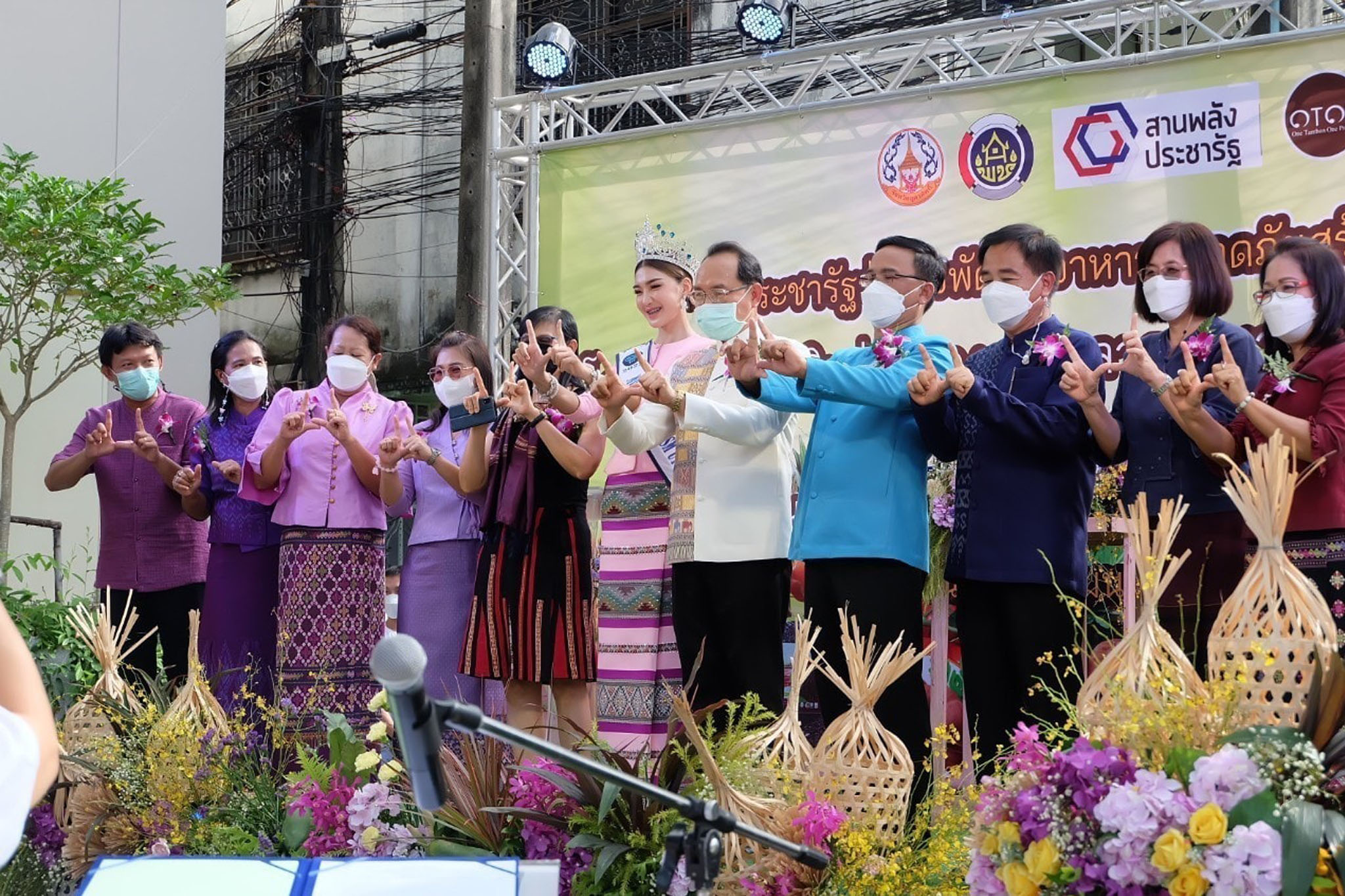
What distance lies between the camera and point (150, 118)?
31.6ft

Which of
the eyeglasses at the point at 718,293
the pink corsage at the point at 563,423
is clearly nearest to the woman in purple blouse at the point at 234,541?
the pink corsage at the point at 563,423

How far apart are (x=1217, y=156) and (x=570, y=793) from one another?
13.5 feet

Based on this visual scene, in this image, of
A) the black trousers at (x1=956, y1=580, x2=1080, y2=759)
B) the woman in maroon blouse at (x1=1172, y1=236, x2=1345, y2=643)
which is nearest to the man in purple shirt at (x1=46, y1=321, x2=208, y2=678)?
the black trousers at (x1=956, y1=580, x2=1080, y2=759)

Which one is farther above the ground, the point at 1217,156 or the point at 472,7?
the point at 472,7

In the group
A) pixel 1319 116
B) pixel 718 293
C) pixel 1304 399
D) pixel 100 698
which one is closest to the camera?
pixel 1304 399

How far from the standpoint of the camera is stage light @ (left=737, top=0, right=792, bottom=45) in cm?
720

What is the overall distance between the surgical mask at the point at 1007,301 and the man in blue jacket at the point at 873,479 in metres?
0.18

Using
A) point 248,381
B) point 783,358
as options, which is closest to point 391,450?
point 248,381

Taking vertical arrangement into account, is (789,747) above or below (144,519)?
below

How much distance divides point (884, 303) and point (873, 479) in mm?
502

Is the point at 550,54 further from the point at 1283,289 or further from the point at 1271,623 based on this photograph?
the point at 1271,623

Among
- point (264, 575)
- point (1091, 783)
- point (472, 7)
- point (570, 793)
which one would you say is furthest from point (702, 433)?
point (472, 7)

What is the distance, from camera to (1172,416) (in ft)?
12.4

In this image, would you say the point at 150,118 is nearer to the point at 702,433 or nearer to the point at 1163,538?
the point at 702,433
